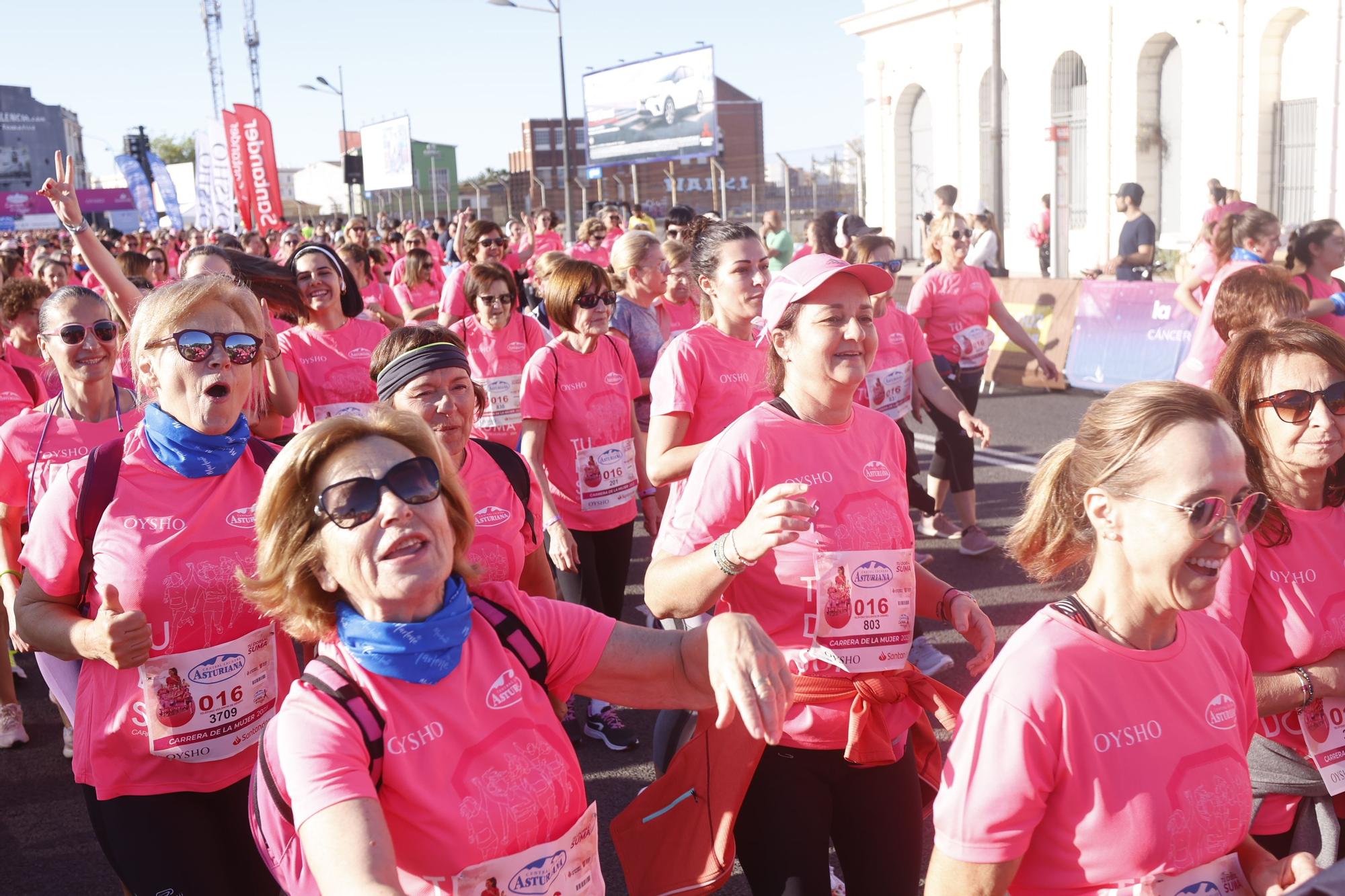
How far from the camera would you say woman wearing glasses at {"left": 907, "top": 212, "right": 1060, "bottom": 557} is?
7.77 m

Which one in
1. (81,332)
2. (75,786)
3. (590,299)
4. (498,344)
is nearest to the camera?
(81,332)

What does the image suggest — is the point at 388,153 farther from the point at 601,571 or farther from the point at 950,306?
the point at 601,571

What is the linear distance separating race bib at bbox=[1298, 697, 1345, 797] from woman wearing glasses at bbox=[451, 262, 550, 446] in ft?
14.5

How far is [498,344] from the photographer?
6.69 metres

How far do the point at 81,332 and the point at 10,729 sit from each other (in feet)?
7.68

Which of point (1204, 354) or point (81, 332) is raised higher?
point (81, 332)

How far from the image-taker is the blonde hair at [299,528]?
7.08 ft

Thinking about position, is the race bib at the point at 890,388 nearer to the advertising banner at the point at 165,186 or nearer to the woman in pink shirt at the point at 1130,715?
the woman in pink shirt at the point at 1130,715

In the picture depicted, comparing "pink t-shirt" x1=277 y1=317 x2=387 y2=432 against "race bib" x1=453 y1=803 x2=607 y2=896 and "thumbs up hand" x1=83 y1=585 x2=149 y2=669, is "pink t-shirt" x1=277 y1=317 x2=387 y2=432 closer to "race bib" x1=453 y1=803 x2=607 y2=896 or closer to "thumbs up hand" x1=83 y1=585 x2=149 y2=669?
"thumbs up hand" x1=83 y1=585 x2=149 y2=669

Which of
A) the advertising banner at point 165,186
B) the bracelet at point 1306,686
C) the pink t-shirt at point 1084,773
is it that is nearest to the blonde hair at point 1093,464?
the pink t-shirt at point 1084,773

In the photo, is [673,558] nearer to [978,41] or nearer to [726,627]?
[726,627]

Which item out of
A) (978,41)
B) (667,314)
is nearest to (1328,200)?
(978,41)

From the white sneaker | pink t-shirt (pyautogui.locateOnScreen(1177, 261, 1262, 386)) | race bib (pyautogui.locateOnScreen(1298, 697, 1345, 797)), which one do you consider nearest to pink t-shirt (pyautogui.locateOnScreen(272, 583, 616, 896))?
race bib (pyautogui.locateOnScreen(1298, 697, 1345, 797))

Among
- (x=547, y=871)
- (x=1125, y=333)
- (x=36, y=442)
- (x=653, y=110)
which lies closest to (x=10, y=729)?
(x=36, y=442)
